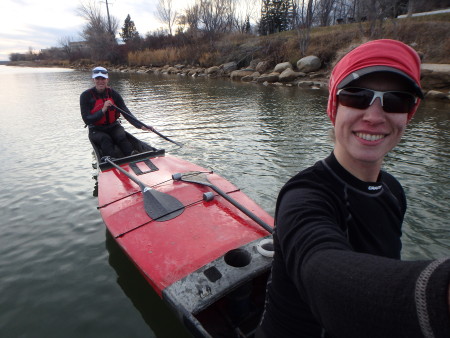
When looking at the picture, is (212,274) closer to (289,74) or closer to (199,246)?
(199,246)

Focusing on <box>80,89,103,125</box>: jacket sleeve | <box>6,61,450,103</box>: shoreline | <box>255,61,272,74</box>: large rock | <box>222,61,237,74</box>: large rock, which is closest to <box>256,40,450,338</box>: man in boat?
<box>80,89,103,125</box>: jacket sleeve

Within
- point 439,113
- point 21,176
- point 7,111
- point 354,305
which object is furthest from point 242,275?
point 7,111

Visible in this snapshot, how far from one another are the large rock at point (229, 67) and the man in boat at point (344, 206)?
29014mm

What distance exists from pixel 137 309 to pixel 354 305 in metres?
3.20

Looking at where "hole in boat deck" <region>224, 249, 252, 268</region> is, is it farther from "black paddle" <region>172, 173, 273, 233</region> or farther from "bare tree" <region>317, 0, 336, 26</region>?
"bare tree" <region>317, 0, 336, 26</region>

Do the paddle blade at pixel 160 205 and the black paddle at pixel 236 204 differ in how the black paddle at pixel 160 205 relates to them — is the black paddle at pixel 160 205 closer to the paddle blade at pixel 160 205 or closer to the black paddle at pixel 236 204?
the paddle blade at pixel 160 205

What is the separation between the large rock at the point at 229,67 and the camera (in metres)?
28.9

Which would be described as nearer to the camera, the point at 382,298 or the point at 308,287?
the point at 382,298

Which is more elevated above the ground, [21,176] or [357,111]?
[357,111]

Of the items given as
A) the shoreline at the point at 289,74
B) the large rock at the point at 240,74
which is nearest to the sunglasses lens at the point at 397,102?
the shoreline at the point at 289,74

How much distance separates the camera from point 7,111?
14336mm

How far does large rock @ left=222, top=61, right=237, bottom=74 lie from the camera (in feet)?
94.8

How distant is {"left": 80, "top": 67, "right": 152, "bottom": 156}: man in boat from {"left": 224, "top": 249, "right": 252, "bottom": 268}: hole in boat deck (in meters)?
4.39

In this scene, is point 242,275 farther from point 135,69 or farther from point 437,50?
point 135,69
